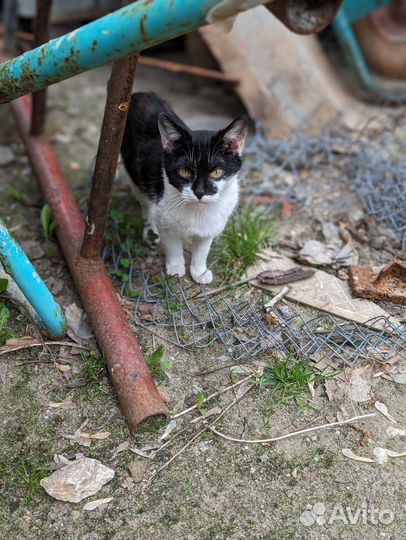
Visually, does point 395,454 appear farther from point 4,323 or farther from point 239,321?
point 4,323

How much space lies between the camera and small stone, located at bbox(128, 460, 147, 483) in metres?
2.01

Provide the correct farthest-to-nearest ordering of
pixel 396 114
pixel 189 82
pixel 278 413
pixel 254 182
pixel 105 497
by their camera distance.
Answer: pixel 189 82
pixel 396 114
pixel 254 182
pixel 278 413
pixel 105 497

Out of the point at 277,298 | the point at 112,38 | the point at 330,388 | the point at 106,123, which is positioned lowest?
the point at 330,388

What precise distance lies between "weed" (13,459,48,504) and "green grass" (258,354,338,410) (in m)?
0.84

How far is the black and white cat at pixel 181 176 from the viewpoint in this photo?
7.61 ft

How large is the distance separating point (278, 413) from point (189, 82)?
10.4 ft

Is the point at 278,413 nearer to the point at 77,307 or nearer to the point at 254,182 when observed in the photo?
the point at 77,307

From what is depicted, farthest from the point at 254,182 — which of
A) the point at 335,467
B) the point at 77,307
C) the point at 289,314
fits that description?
the point at 335,467

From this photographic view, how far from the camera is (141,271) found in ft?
9.12

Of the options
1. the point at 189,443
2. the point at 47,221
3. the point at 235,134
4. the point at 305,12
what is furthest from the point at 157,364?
the point at 305,12

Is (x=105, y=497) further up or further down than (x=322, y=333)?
further up

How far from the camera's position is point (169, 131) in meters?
2.33

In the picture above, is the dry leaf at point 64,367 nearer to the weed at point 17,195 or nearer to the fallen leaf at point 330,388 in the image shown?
the fallen leaf at point 330,388

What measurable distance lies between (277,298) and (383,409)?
653 millimetres
